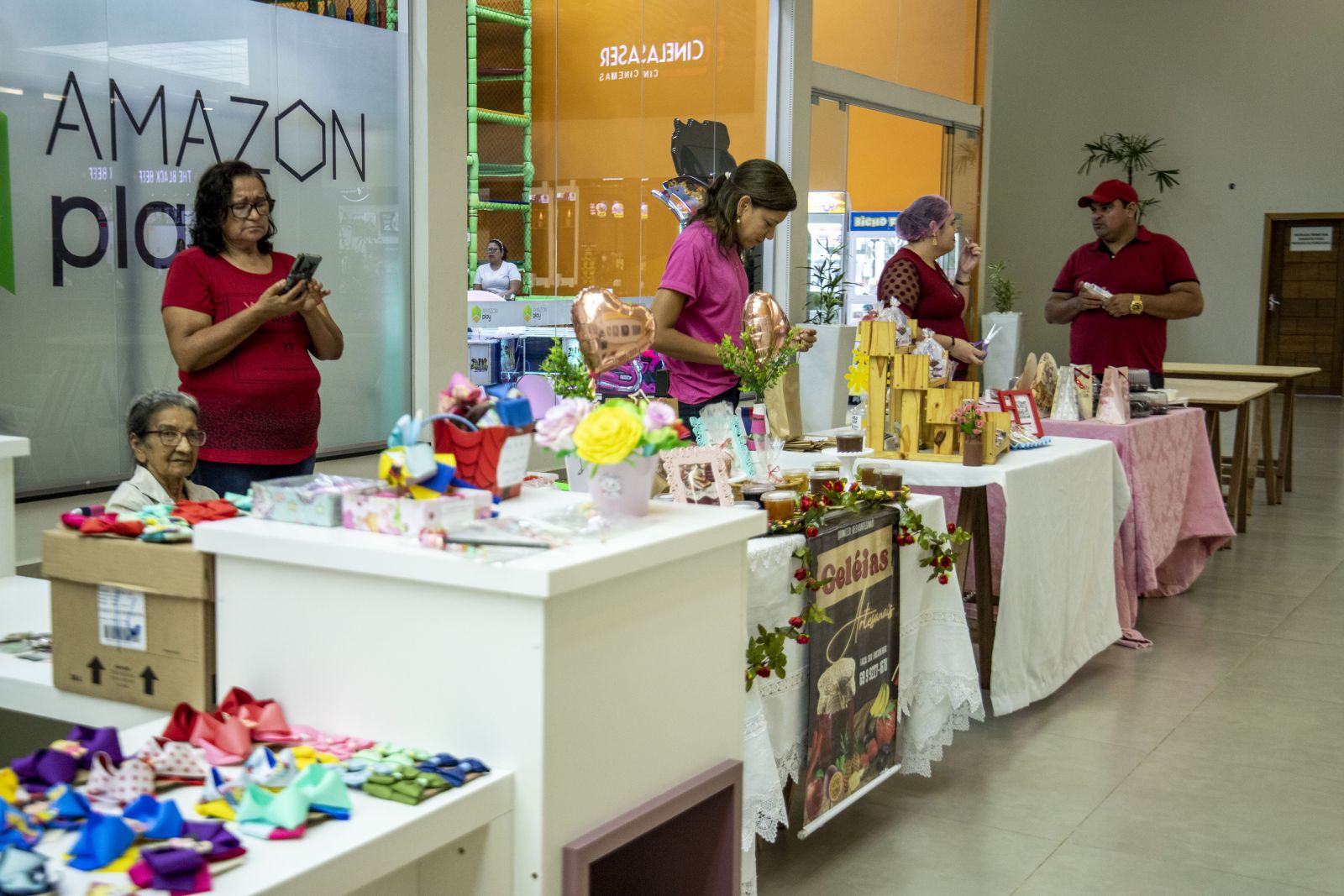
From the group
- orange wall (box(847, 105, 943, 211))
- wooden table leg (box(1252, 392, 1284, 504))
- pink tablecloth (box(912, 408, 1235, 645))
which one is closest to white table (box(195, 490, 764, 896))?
pink tablecloth (box(912, 408, 1235, 645))

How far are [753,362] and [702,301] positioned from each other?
0.51 m

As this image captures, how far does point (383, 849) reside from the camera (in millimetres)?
1396

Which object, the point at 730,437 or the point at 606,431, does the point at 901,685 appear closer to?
the point at 730,437

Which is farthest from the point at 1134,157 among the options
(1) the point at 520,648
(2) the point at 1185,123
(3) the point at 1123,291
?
(1) the point at 520,648

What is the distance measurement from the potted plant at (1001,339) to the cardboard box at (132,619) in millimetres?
11758

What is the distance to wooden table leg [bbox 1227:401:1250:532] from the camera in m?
6.78

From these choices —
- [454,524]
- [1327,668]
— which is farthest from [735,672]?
[1327,668]

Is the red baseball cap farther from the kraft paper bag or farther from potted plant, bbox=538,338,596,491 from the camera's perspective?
potted plant, bbox=538,338,596,491

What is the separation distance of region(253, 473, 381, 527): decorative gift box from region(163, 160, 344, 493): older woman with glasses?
48.6 inches

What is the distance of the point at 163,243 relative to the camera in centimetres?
486

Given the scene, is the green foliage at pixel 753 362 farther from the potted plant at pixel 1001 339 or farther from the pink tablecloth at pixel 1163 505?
the potted plant at pixel 1001 339

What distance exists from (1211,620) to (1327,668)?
2.20ft

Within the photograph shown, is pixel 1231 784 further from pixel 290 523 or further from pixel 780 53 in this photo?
pixel 780 53

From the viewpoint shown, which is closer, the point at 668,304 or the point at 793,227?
the point at 668,304
